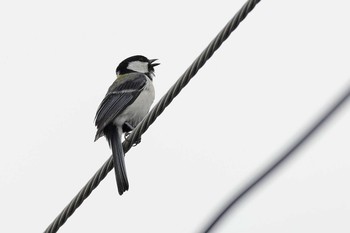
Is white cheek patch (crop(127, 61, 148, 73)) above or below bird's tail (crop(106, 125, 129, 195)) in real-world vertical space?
above

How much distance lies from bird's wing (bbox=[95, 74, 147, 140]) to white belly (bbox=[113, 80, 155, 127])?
41mm

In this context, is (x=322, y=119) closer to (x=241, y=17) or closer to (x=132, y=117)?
(x=241, y=17)

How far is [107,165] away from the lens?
3822 mm

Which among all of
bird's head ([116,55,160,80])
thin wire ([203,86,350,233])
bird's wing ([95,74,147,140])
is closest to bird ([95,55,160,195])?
bird's wing ([95,74,147,140])

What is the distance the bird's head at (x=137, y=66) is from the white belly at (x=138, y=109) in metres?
0.69

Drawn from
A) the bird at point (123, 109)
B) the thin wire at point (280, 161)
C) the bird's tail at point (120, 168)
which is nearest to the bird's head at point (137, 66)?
the bird at point (123, 109)

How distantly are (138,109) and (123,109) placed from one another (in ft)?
0.58

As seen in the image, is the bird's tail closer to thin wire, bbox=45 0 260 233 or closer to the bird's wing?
the bird's wing

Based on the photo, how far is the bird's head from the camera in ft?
21.3

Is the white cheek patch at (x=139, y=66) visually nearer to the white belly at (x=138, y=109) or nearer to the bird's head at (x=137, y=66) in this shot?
the bird's head at (x=137, y=66)

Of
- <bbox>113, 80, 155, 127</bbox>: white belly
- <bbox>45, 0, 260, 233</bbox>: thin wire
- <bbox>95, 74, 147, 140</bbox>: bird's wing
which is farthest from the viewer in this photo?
<bbox>113, 80, 155, 127</bbox>: white belly

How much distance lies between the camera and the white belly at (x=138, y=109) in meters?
5.32

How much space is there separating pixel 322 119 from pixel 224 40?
1.73m

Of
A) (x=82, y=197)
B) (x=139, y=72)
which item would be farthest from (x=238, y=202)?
(x=139, y=72)
